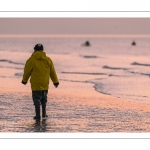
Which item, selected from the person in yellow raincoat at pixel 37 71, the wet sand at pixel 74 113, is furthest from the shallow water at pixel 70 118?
the person in yellow raincoat at pixel 37 71

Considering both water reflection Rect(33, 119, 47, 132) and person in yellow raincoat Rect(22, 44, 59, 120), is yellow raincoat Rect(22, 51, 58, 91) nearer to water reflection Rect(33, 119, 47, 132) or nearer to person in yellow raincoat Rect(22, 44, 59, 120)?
person in yellow raincoat Rect(22, 44, 59, 120)

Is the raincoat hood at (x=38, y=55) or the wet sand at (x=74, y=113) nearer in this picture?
the wet sand at (x=74, y=113)

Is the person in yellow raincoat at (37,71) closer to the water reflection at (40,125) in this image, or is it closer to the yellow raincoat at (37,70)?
the yellow raincoat at (37,70)

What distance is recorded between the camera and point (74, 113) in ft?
35.0

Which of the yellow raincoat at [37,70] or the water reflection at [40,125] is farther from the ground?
the yellow raincoat at [37,70]

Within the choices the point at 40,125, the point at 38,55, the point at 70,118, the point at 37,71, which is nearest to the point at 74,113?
the point at 70,118

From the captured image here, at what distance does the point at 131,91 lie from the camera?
14719 millimetres

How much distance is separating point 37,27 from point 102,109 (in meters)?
33.7

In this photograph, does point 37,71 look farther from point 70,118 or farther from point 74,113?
point 74,113

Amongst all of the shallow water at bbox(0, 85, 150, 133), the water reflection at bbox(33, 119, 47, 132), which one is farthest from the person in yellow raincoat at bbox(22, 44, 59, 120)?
the shallow water at bbox(0, 85, 150, 133)

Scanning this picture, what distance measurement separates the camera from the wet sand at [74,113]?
9.30m

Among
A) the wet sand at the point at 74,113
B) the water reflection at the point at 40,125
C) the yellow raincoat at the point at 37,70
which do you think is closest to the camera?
the water reflection at the point at 40,125
